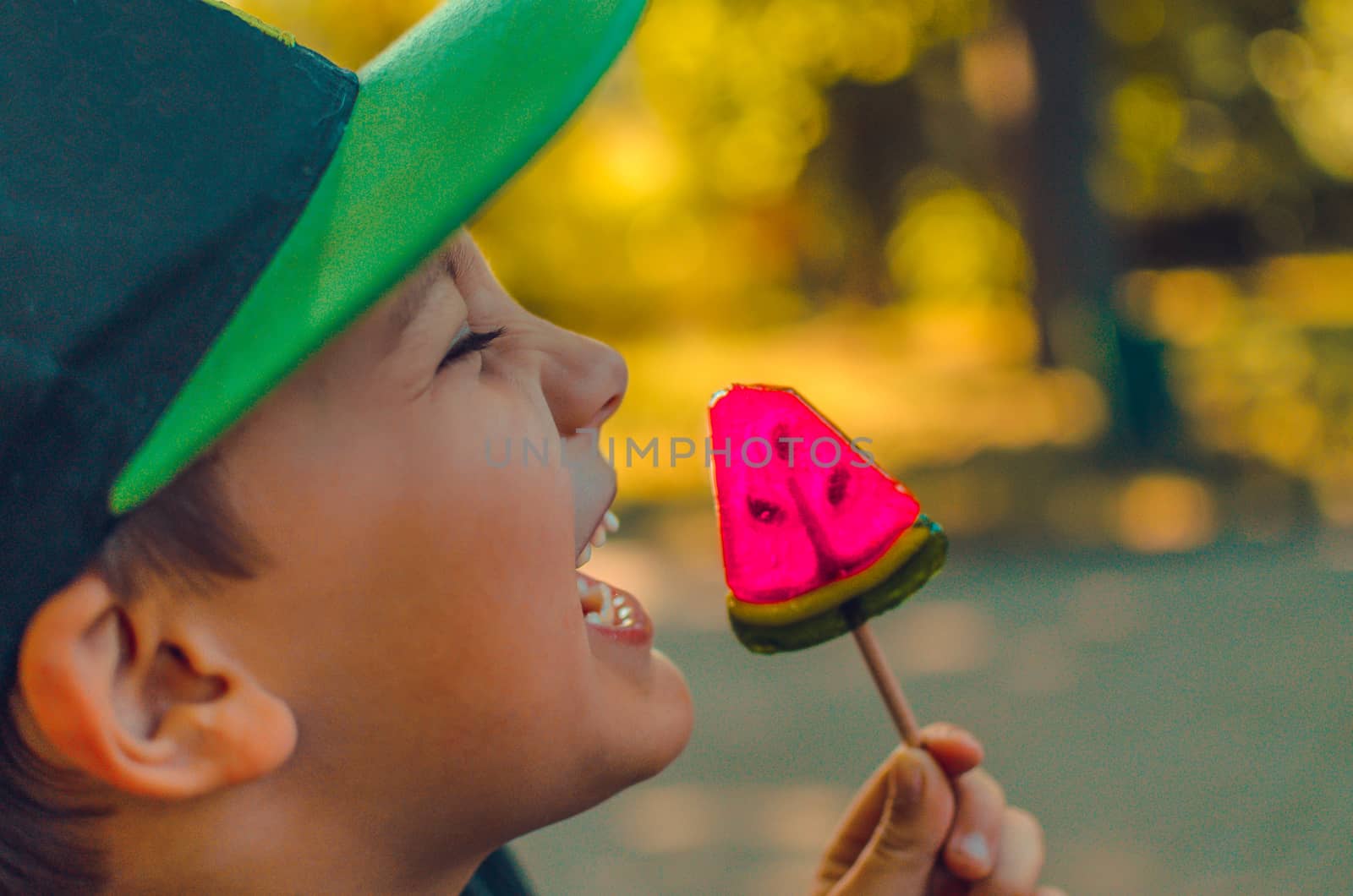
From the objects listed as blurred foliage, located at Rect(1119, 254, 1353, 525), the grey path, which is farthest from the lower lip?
blurred foliage, located at Rect(1119, 254, 1353, 525)

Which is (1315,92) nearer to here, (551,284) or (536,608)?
(551,284)

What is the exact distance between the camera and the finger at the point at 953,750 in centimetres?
186

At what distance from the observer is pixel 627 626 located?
167cm

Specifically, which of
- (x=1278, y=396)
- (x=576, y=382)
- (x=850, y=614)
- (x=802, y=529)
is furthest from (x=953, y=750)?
(x=1278, y=396)

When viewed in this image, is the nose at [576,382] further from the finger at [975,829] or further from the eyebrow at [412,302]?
the finger at [975,829]

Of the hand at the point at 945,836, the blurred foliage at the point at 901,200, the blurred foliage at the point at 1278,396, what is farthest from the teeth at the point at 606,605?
the blurred foliage at the point at 901,200

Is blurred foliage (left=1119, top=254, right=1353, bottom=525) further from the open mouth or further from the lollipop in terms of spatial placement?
the open mouth

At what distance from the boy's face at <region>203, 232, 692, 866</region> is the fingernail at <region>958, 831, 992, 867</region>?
515mm

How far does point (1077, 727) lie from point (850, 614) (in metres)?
4.41

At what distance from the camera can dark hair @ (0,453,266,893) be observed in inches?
50.6

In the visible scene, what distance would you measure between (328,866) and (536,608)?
13.7 inches

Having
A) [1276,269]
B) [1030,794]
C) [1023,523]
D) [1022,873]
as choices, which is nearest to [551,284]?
[1023,523]

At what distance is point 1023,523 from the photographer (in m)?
8.92

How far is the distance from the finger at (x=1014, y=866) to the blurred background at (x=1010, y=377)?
3.68 ft
